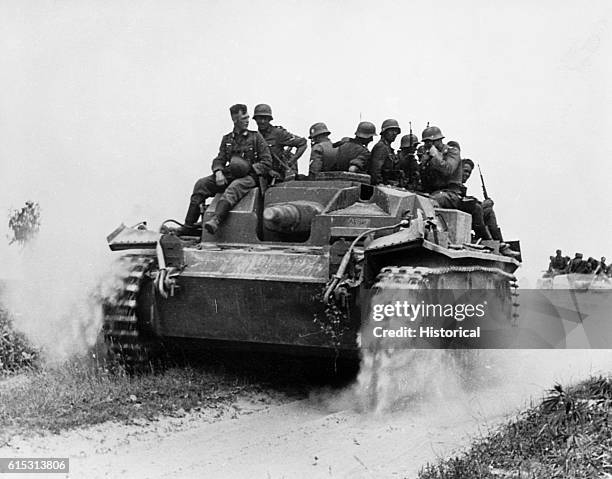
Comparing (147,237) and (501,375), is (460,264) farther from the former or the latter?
(147,237)

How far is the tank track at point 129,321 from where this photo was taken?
881 centimetres

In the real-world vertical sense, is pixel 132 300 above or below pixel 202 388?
above

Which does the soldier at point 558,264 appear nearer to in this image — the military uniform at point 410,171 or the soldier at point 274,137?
the military uniform at point 410,171

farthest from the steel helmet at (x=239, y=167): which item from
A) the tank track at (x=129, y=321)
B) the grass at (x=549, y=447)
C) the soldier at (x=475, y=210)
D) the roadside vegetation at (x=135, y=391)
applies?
the grass at (x=549, y=447)

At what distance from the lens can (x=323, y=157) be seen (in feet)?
38.1

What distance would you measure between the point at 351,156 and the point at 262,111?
1259 mm

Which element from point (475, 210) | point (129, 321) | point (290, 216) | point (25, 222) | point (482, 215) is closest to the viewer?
point (129, 321)

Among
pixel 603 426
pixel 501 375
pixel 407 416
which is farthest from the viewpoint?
pixel 501 375

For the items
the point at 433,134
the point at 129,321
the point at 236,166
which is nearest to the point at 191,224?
the point at 236,166

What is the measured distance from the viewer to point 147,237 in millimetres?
9359

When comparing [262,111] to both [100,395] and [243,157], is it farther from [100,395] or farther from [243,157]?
[100,395]

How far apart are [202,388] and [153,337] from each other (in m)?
0.75

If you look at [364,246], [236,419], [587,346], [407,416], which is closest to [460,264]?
[364,246]

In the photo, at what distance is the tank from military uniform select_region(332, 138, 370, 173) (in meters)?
1.21
